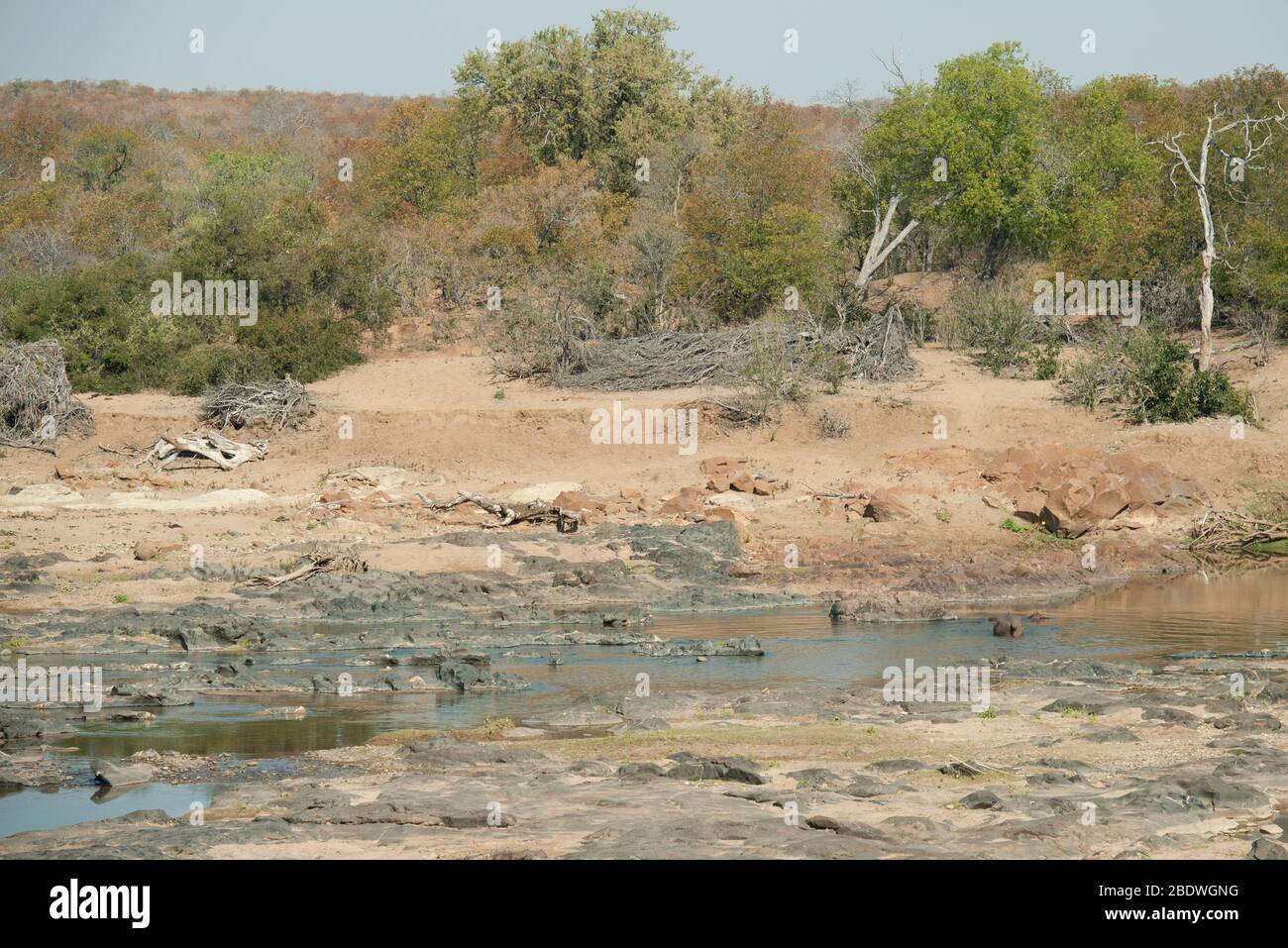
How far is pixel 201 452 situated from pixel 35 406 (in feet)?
9.76

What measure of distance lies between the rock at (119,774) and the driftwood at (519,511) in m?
8.87

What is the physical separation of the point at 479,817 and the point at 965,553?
10648mm

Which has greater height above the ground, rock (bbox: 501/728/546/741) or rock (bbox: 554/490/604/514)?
rock (bbox: 554/490/604/514)

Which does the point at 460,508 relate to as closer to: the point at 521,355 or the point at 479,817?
the point at 521,355

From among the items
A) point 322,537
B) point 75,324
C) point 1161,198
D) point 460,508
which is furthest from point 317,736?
point 1161,198

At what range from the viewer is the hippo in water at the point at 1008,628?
13711 millimetres

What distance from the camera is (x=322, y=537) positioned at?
1716 cm

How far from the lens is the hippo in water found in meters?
13.7

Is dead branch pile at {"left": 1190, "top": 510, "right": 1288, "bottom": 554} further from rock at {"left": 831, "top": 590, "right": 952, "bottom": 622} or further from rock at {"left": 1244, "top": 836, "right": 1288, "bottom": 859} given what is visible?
rock at {"left": 1244, "top": 836, "right": 1288, "bottom": 859}
